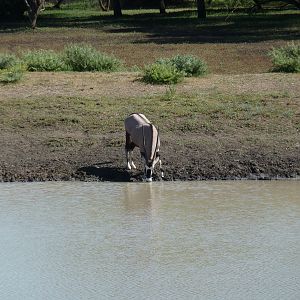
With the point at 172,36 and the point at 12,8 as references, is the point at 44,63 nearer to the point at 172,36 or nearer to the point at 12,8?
the point at 172,36

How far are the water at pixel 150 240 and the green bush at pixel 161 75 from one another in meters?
5.79

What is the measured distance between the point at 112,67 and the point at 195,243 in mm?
12303

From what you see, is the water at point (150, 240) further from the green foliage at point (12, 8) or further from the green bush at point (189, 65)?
the green foliage at point (12, 8)

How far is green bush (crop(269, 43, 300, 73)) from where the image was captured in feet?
69.8

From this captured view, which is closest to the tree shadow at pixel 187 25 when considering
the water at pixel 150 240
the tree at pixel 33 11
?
the tree at pixel 33 11

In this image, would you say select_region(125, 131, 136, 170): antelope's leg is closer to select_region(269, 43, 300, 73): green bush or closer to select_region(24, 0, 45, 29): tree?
select_region(269, 43, 300, 73): green bush

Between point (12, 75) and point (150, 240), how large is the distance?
9.66 metres

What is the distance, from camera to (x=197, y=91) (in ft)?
60.8

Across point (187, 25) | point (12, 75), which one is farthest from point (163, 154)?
point (187, 25)

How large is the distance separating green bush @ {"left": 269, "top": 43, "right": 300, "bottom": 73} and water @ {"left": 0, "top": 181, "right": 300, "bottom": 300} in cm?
791

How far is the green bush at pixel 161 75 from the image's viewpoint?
19219 mm

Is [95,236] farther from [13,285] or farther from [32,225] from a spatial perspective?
[13,285]

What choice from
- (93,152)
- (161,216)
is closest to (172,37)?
(93,152)

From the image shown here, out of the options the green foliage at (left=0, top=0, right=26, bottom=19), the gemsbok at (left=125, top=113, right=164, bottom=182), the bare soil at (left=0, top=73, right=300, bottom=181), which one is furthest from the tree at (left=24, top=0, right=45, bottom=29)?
the gemsbok at (left=125, top=113, right=164, bottom=182)
